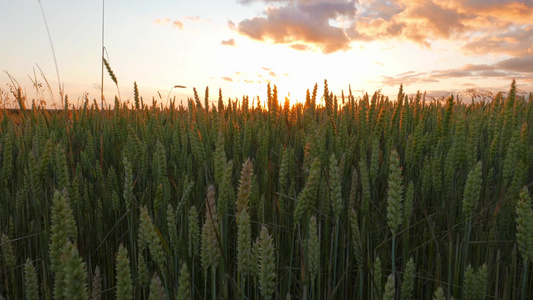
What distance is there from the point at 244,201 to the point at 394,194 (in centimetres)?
32

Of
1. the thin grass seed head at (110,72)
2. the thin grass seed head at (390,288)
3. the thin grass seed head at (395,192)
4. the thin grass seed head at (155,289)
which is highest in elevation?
the thin grass seed head at (110,72)

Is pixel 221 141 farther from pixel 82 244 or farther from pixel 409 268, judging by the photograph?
pixel 82 244

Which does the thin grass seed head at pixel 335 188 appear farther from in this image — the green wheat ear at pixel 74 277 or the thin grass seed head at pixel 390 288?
the green wheat ear at pixel 74 277

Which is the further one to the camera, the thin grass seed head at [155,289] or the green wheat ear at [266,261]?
the green wheat ear at [266,261]

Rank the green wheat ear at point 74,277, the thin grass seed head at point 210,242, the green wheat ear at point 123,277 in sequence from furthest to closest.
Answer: the thin grass seed head at point 210,242
the green wheat ear at point 123,277
the green wheat ear at point 74,277

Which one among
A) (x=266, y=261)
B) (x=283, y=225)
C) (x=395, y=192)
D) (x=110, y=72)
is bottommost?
(x=283, y=225)

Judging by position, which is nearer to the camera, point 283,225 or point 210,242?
point 210,242

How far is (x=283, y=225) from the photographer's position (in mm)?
1347

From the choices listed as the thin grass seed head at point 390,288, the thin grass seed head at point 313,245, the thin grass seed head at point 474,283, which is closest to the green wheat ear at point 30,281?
the thin grass seed head at point 313,245

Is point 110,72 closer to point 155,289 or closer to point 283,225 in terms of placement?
point 283,225

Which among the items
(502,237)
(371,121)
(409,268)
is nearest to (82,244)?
(409,268)

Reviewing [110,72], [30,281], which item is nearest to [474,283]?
[30,281]

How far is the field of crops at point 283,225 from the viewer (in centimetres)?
81

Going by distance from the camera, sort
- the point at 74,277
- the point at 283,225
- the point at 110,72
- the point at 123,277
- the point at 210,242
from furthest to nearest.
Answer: the point at 110,72 < the point at 283,225 < the point at 210,242 < the point at 123,277 < the point at 74,277
